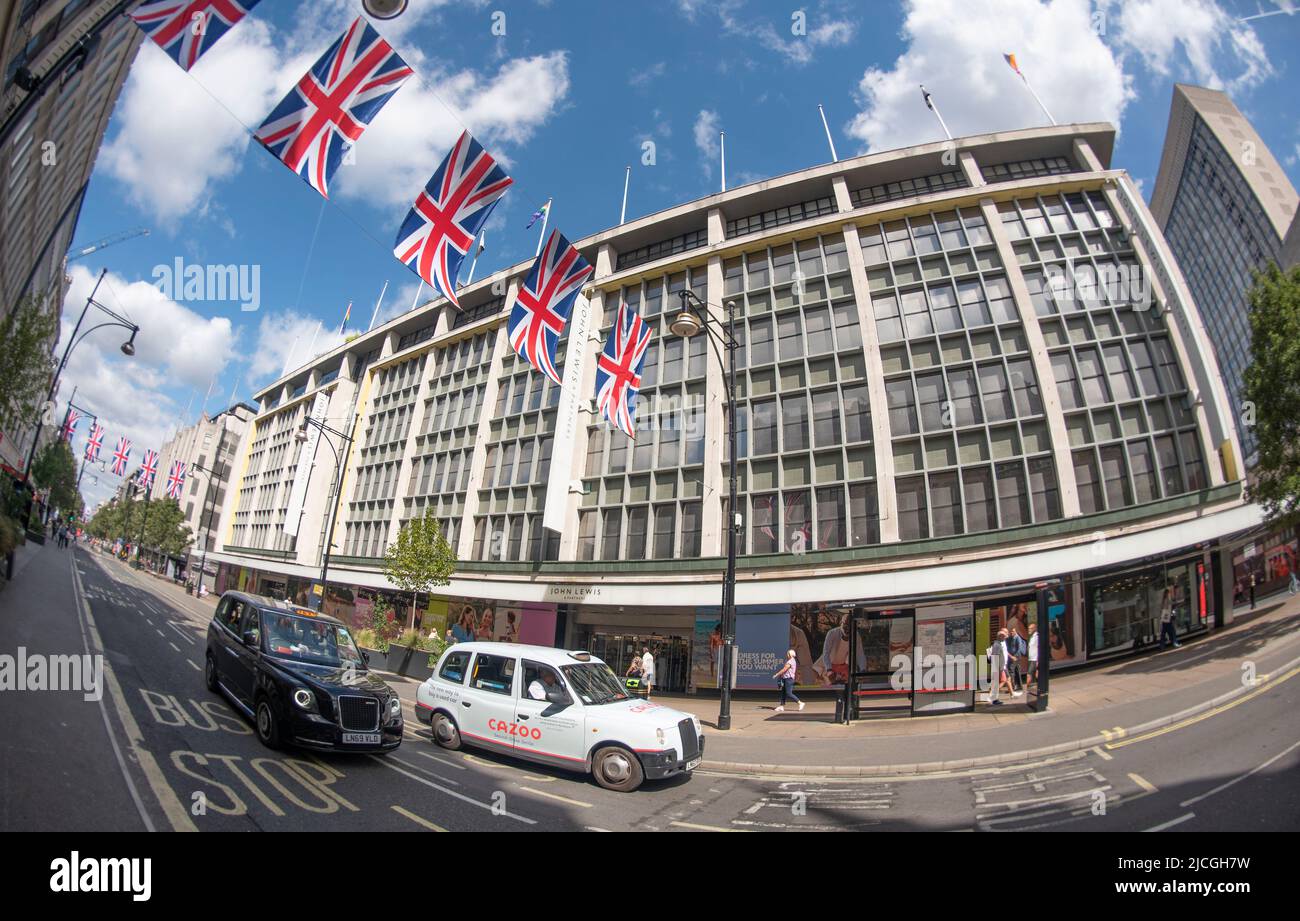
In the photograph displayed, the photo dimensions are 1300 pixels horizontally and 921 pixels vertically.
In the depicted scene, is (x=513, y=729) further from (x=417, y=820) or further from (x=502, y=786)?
(x=417, y=820)

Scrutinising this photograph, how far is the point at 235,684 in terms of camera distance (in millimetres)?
9008

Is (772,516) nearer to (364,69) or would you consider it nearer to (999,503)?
(999,503)

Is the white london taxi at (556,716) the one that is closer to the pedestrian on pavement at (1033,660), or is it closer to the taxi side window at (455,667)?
the taxi side window at (455,667)

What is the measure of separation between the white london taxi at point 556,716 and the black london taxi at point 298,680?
4.95 ft

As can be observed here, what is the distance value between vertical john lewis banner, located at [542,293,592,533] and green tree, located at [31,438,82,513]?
212 feet

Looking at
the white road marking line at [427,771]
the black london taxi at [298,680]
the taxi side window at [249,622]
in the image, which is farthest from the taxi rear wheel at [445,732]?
the taxi side window at [249,622]

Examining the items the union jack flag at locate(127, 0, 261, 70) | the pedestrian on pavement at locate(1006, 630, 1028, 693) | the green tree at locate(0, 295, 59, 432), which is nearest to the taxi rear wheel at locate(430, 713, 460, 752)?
the union jack flag at locate(127, 0, 261, 70)

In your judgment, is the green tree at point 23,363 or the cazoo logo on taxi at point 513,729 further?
the green tree at point 23,363

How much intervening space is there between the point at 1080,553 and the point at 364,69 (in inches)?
907

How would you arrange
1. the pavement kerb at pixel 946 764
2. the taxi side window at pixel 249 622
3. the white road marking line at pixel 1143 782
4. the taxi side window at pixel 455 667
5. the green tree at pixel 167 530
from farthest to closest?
the green tree at pixel 167 530 < the taxi side window at pixel 455 667 < the pavement kerb at pixel 946 764 < the taxi side window at pixel 249 622 < the white road marking line at pixel 1143 782

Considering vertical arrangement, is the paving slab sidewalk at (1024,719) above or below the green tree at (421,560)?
below

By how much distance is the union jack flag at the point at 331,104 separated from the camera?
8.12 m

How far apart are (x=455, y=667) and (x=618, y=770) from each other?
150 inches
